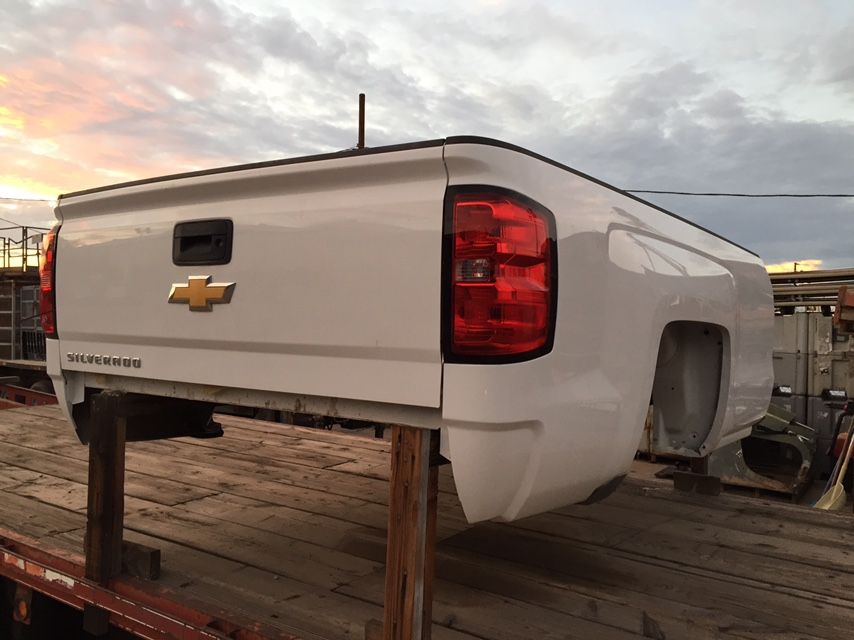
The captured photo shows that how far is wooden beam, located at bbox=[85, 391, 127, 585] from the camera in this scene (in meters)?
2.50

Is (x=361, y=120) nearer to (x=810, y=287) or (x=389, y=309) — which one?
(x=389, y=309)

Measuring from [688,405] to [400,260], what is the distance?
2007mm

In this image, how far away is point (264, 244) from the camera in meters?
1.98

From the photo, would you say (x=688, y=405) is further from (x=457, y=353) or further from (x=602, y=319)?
(x=457, y=353)

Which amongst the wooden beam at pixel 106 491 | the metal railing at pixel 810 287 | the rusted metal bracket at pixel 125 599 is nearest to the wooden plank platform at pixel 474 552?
the rusted metal bracket at pixel 125 599

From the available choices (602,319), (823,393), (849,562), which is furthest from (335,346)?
(823,393)

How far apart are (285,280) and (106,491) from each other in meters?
1.24

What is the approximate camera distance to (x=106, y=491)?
2.52 metres

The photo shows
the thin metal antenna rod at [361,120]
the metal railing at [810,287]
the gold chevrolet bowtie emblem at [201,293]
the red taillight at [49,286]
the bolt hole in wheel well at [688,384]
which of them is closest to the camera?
the gold chevrolet bowtie emblem at [201,293]

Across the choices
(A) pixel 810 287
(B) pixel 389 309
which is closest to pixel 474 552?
(B) pixel 389 309

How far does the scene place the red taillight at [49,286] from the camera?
261cm

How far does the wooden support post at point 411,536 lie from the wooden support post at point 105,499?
4.22 feet

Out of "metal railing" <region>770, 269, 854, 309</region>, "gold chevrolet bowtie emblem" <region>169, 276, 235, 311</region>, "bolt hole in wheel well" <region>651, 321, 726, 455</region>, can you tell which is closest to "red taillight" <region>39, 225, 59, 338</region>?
"gold chevrolet bowtie emblem" <region>169, 276, 235, 311</region>

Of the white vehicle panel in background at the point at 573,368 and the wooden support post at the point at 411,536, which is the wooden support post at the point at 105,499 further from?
the white vehicle panel in background at the point at 573,368
